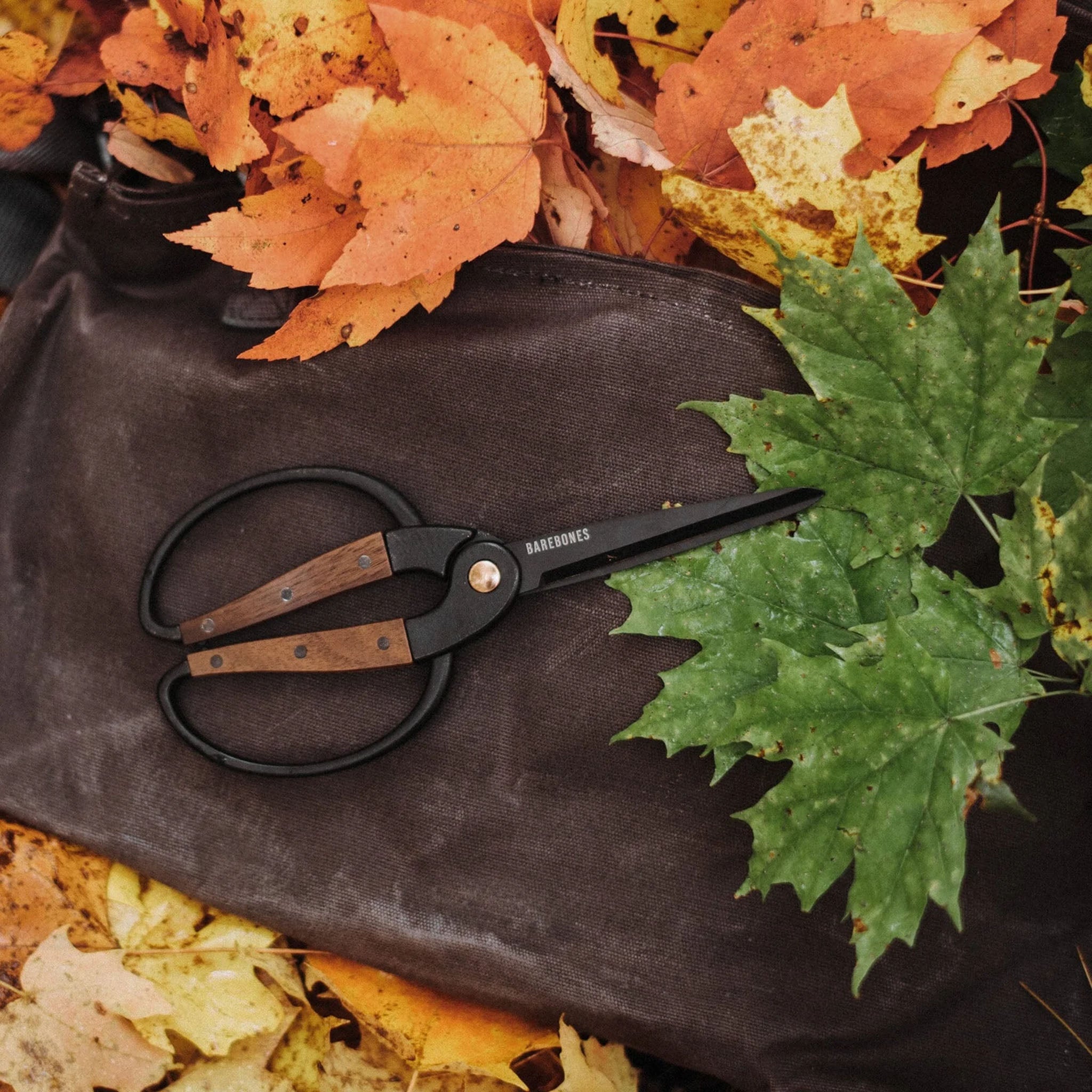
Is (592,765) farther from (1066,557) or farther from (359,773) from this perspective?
(1066,557)

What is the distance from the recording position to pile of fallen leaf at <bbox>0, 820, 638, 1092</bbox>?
82cm

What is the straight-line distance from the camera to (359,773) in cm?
79

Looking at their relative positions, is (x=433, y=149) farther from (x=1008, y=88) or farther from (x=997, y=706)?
(x=997, y=706)

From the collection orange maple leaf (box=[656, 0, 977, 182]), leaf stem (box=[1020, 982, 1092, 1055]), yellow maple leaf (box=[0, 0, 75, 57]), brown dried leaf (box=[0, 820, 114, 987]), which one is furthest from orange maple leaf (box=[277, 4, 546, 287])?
leaf stem (box=[1020, 982, 1092, 1055])

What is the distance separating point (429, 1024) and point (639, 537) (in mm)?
464

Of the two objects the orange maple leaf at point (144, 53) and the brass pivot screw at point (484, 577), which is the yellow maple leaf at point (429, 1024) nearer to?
the brass pivot screw at point (484, 577)

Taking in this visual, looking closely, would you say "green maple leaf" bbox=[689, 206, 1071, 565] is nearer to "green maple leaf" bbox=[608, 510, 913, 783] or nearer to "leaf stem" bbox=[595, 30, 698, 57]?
"green maple leaf" bbox=[608, 510, 913, 783]

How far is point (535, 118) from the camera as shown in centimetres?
69

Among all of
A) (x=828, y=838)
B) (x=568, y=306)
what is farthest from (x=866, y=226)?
(x=828, y=838)

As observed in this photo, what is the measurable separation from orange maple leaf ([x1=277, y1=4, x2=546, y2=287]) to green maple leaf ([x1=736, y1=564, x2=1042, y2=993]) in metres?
0.37

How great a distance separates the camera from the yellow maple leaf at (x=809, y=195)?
0.67 metres

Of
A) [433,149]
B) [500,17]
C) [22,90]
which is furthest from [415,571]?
[22,90]

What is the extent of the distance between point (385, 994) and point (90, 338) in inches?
24.6

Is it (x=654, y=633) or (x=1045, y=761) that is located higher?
(x=654, y=633)
